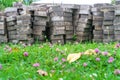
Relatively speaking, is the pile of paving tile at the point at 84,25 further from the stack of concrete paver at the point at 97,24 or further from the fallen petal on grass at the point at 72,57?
the fallen petal on grass at the point at 72,57

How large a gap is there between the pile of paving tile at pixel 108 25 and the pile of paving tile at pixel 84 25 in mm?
428

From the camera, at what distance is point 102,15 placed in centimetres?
909

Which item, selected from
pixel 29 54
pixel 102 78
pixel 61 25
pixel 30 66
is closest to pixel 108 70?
pixel 102 78

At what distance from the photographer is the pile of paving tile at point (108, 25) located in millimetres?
8820

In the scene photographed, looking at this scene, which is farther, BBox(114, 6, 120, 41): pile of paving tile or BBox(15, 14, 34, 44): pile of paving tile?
BBox(15, 14, 34, 44): pile of paving tile

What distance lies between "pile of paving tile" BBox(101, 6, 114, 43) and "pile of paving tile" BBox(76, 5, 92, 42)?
0.43 meters

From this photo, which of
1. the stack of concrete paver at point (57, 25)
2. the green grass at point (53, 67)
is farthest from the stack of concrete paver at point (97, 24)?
the green grass at point (53, 67)

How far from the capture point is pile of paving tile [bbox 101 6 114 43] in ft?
28.9

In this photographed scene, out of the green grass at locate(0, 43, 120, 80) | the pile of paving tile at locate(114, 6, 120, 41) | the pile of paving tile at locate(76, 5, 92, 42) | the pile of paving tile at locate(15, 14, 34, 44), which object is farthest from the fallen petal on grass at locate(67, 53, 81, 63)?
the pile of paving tile at locate(76, 5, 92, 42)

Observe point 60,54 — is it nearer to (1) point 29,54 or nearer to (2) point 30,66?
(1) point 29,54

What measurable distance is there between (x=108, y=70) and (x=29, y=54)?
1.30 metres

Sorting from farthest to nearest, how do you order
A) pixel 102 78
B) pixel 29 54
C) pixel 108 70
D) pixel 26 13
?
pixel 26 13 < pixel 29 54 < pixel 108 70 < pixel 102 78

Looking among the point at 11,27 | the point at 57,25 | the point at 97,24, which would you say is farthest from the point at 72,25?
the point at 11,27

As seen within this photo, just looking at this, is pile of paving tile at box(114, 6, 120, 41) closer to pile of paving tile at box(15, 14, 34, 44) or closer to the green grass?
pile of paving tile at box(15, 14, 34, 44)
